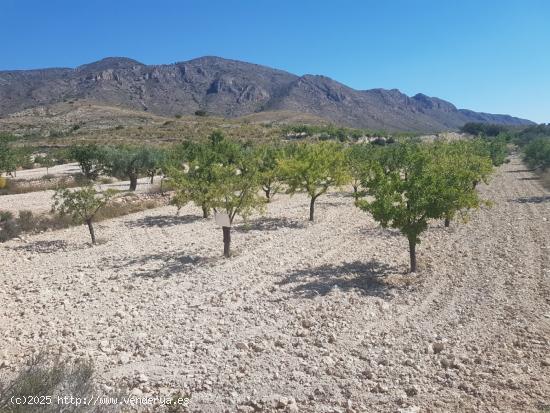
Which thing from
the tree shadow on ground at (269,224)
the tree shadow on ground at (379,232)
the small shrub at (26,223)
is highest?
the small shrub at (26,223)

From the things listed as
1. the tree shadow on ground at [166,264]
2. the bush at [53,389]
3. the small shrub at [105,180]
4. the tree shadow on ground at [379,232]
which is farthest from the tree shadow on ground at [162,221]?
the small shrub at [105,180]

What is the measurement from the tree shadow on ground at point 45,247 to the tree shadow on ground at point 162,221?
3.99 metres

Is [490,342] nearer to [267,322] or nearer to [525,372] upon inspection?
[525,372]

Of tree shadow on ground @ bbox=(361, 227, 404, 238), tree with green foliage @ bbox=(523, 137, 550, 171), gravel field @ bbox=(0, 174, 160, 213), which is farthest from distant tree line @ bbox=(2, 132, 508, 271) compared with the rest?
tree with green foliage @ bbox=(523, 137, 550, 171)

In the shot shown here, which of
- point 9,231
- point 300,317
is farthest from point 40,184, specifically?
point 300,317

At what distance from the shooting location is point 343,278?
43.3 feet

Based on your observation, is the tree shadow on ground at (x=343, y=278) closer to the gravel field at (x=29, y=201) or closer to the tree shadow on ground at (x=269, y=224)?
the tree shadow on ground at (x=269, y=224)

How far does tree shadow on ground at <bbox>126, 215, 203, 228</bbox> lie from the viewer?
73.8 feet

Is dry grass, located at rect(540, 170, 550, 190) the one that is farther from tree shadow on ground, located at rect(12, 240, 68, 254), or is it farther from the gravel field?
tree shadow on ground, located at rect(12, 240, 68, 254)

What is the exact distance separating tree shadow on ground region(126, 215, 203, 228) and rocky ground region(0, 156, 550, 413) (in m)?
3.35

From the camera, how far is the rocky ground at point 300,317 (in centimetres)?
780

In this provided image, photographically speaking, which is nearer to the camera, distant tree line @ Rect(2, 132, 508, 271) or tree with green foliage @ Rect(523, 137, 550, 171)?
distant tree line @ Rect(2, 132, 508, 271)

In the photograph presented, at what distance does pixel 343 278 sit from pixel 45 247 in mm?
12578

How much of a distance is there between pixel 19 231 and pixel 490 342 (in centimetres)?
Result: 2001
